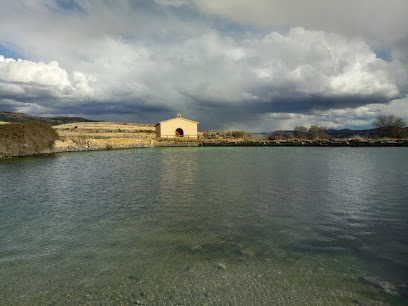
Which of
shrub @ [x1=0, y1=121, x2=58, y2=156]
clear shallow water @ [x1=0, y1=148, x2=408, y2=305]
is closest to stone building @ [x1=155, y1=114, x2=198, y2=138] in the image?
shrub @ [x1=0, y1=121, x2=58, y2=156]

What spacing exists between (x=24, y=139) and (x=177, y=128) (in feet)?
122

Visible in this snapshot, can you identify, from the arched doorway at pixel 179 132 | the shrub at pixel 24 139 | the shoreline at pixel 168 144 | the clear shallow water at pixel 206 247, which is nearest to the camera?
the clear shallow water at pixel 206 247

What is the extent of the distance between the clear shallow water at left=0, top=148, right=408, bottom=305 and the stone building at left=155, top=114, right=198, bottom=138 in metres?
54.1

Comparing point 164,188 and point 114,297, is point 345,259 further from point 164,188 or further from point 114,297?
point 164,188

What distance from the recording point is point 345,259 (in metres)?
5.22

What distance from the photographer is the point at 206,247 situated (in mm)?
5938

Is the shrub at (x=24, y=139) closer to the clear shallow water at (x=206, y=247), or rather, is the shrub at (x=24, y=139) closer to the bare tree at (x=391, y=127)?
the clear shallow water at (x=206, y=247)

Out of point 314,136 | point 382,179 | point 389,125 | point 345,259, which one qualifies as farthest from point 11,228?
point 389,125

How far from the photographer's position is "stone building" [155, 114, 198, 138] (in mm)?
65125

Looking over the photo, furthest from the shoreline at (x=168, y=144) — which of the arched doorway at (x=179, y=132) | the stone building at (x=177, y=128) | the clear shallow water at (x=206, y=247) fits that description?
the clear shallow water at (x=206, y=247)

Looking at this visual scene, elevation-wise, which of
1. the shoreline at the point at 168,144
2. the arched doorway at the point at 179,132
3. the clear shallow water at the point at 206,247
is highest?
the arched doorway at the point at 179,132

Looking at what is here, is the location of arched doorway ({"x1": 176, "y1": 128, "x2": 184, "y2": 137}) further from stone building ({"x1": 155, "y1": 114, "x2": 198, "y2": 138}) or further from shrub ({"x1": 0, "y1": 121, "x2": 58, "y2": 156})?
shrub ({"x1": 0, "y1": 121, "x2": 58, "y2": 156})

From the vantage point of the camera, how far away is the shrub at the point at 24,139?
108ft

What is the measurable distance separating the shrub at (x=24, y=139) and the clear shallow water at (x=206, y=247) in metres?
27.5
